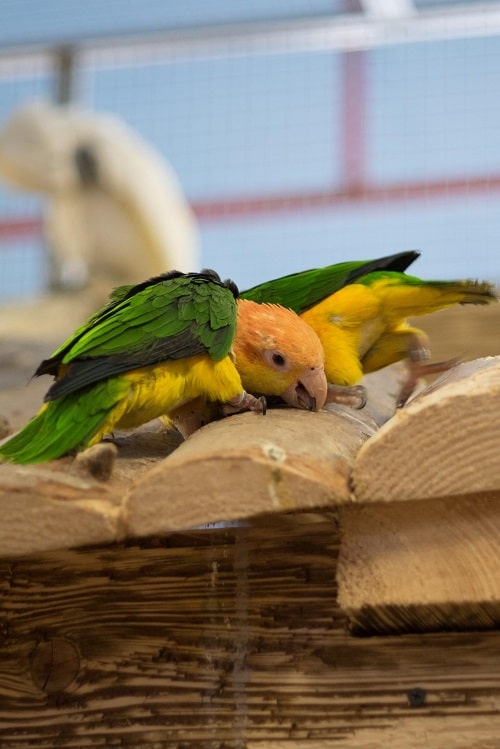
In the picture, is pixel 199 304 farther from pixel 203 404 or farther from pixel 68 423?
pixel 68 423

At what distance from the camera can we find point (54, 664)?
2.99 ft

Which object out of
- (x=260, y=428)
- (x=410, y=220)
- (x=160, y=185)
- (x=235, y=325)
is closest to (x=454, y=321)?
(x=235, y=325)

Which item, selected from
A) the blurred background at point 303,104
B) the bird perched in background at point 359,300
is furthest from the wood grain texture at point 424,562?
the blurred background at point 303,104

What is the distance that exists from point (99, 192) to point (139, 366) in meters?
2.62

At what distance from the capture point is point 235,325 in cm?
102

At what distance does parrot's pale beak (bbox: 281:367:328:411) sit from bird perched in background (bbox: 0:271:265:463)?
78 mm

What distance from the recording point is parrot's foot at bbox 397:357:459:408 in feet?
4.35

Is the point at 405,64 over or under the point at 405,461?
over

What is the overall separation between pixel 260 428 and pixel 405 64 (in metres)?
2.13

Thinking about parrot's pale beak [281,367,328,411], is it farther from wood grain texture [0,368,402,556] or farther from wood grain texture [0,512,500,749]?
wood grain texture [0,368,402,556]

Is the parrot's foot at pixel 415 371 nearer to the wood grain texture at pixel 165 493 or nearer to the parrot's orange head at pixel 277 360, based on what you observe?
the parrot's orange head at pixel 277 360

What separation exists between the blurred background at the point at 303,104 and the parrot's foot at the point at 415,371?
1269mm

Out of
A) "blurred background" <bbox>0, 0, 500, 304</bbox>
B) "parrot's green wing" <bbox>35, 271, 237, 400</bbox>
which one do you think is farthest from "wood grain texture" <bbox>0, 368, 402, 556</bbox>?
"blurred background" <bbox>0, 0, 500, 304</bbox>

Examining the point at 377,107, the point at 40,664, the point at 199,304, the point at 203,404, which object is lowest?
the point at 40,664
